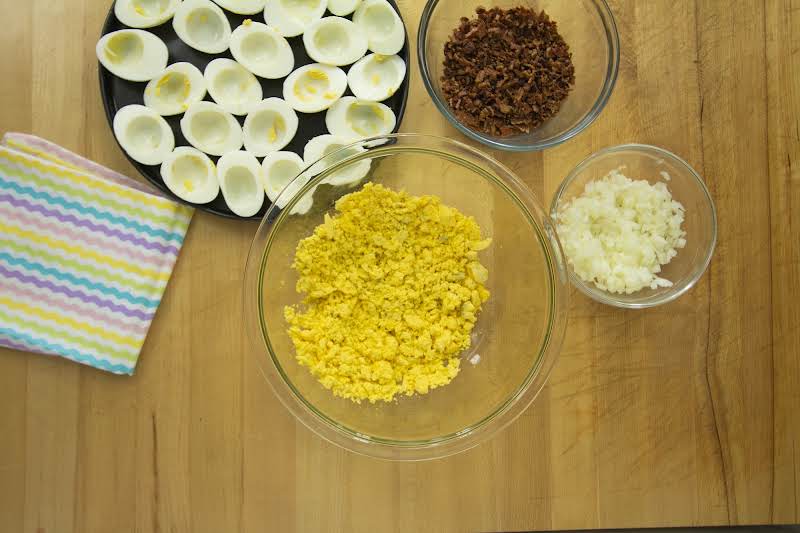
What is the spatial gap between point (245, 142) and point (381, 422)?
0.63 metres

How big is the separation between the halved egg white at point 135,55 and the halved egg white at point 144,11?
19 millimetres

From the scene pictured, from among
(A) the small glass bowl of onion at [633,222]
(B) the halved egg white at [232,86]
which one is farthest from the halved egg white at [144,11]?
(A) the small glass bowl of onion at [633,222]

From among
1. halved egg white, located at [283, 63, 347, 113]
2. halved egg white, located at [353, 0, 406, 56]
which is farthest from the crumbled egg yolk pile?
halved egg white, located at [353, 0, 406, 56]

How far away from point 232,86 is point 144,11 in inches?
8.7

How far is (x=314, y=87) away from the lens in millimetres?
1205

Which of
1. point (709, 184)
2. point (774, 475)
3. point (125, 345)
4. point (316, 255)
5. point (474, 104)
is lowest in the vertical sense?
point (774, 475)

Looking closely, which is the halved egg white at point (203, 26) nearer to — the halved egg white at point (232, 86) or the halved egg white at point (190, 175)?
the halved egg white at point (232, 86)

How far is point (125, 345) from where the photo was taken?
3.96 feet

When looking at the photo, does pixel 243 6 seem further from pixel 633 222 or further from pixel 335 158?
pixel 633 222

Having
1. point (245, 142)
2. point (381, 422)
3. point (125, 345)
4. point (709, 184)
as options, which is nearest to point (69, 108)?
point (245, 142)

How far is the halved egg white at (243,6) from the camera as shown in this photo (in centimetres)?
118

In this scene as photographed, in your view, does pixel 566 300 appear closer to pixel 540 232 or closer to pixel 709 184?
pixel 540 232

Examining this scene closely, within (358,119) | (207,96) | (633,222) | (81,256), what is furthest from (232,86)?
(633,222)

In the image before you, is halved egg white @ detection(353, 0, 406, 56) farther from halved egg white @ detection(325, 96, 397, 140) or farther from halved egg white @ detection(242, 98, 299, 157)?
halved egg white @ detection(242, 98, 299, 157)
